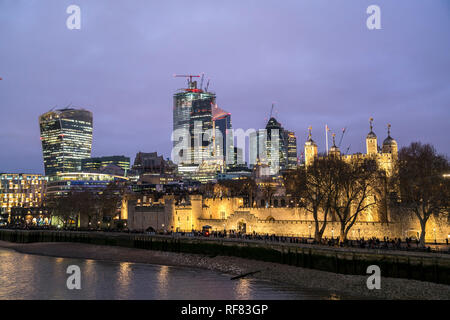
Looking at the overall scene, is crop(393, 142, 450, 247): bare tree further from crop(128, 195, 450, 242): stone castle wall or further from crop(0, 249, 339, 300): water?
crop(0, 249, 339, 300): water

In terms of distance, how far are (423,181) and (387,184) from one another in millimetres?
10469

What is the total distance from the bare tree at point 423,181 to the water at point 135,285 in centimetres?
2585

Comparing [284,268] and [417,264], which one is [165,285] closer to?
[284,268]

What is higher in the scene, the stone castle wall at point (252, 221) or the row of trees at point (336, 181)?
the row of trees at point (336, 181)

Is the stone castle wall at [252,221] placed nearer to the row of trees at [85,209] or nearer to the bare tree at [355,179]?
the bare tree at [355,179]

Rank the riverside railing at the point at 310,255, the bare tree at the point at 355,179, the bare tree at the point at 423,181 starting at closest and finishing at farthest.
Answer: the riverside railing at the point at 310,255, the bare tree at the point at 423,181, the bare tree at the point at 355,179

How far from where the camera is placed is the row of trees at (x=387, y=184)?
62344 mm

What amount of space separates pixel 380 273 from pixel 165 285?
76.8ft

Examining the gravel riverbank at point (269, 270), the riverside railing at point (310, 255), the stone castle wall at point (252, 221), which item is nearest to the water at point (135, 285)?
the gravel riverbank at point (269, 270)

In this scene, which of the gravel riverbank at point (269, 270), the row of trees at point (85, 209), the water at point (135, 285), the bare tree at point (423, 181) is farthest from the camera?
the row of trees at point (85, 209)

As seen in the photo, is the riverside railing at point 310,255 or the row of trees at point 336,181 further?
the row of trees at point 336,181

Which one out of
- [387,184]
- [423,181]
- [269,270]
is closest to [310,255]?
[269,270]
